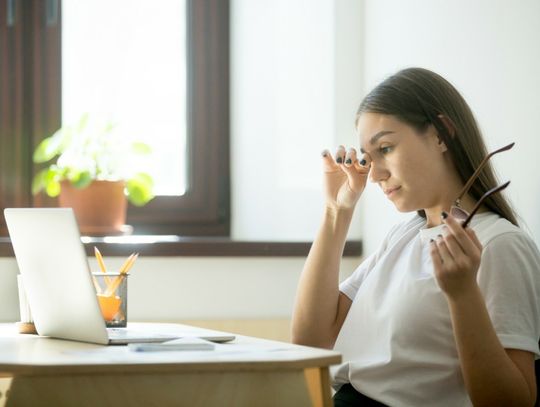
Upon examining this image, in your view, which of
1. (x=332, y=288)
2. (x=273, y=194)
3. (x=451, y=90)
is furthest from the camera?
(x=273, y=194)

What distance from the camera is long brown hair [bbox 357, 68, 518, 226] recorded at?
1.72 m

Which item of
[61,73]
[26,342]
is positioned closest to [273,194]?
[61,73]

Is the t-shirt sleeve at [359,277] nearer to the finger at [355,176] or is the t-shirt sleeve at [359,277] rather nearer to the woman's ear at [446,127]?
the finger at [355,176]

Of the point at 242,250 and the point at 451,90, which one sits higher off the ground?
the point at 451,90

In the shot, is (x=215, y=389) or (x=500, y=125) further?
(x=500, y=125)

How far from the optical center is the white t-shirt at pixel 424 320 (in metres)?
1.56

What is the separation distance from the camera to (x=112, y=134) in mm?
3057

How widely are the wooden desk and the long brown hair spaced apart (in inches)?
21.6

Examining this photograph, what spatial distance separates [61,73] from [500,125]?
1.55 m

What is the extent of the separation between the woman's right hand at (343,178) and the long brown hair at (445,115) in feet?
0.58

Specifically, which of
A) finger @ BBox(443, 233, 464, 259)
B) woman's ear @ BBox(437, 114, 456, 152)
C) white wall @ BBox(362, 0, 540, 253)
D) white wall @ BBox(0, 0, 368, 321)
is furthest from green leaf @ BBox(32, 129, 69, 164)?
finger @ BBox(443, 233, 464, 259)

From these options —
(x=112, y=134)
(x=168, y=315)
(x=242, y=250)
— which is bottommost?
(x=168, y=315)

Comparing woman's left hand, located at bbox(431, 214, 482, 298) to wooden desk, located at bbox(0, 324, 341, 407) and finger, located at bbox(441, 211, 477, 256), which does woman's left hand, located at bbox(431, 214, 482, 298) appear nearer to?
finger, located at bbox(441, 211, 477, 256)

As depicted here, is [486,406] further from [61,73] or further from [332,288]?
[61,73]
